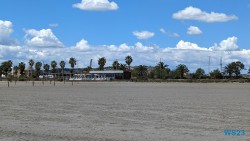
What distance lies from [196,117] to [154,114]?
2.21 m

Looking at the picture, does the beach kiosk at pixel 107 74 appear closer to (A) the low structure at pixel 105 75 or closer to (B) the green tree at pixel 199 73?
(A) the low structure at pixel 105 75

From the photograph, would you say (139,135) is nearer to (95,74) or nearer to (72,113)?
(72,113)

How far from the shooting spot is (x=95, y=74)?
190 metres

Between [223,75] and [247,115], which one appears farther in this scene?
[223,75]

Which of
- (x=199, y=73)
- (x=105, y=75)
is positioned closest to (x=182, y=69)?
(x=199, y=73)

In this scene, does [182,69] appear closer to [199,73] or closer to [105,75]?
[199,73]

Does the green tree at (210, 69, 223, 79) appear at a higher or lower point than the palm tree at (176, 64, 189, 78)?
lower

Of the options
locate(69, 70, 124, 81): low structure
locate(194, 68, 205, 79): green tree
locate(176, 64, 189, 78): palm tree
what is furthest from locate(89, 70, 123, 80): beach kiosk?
locate(194, 68, 205, 79): green tree

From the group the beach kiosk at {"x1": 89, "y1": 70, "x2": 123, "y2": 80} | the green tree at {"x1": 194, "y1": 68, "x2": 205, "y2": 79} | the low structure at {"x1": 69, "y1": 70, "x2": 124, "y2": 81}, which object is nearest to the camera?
the green tree at {"x1": 194, "y1": 68, "x2": 205, "y2": 79}

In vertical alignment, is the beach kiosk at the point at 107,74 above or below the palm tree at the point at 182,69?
below

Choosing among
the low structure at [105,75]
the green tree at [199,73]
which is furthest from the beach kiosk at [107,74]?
the green tree at [199,73]

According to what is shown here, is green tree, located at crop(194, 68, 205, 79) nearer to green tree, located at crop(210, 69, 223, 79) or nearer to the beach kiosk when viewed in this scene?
green tree, located at crop(210, 69, 223, 79)

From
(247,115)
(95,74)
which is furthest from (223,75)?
(247,115)

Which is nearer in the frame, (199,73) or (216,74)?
(216,74)
